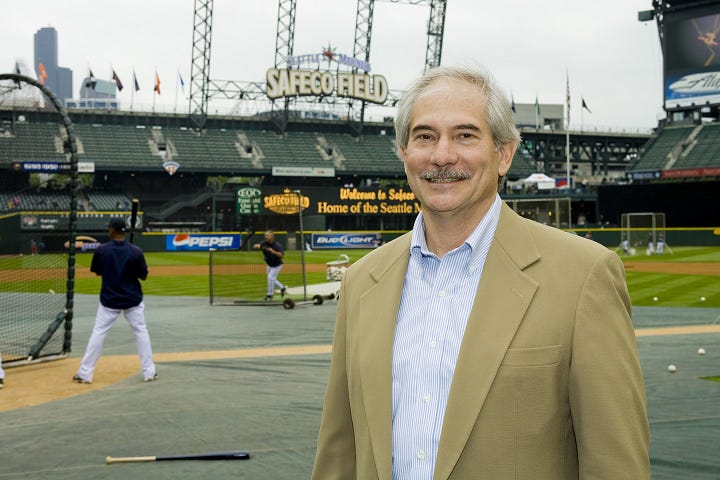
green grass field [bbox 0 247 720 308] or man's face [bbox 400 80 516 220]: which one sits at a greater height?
man's face [bbox 400 80 516 220]

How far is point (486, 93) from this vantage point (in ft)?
8.29

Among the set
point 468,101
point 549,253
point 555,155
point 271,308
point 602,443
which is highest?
point 555,155

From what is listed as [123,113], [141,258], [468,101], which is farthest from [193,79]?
[468,101]

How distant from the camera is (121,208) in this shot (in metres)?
60.3

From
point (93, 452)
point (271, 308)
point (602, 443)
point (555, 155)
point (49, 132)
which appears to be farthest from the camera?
point (555, 155)

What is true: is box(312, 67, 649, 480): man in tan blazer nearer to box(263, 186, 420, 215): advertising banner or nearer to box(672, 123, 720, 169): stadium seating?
box(263, 186, 420, 215): advertising banner

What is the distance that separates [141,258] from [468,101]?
8.84 meters

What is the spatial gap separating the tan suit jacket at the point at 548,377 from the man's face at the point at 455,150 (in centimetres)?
26

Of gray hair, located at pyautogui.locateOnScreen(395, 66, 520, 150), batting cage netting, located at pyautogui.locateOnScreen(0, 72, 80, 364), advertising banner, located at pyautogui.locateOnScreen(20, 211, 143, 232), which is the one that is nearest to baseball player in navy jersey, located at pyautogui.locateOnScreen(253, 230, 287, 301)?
batting cage netting, located at pyautogui.locateOnScreen(0, 72, 80, 364)

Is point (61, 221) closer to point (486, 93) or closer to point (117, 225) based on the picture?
point (117, 225)

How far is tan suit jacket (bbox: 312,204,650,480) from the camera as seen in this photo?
2209 mm

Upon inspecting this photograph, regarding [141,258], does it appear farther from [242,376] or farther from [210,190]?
[210,190]

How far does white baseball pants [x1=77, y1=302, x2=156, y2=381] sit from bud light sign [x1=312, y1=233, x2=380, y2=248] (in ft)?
141

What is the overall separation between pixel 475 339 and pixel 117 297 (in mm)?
8926
